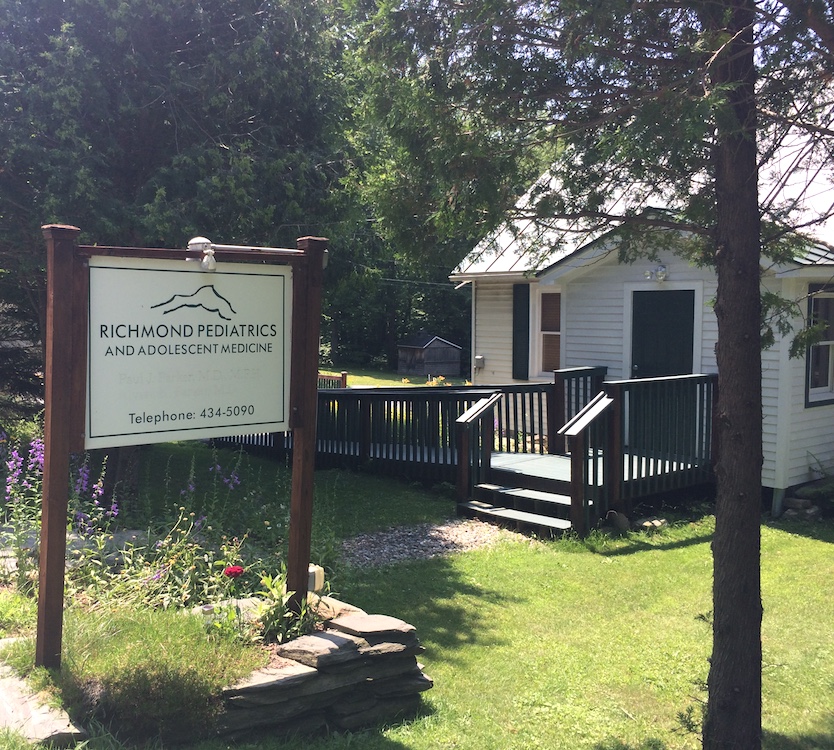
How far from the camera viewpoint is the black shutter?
13.1 metres

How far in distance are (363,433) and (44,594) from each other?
304 inches

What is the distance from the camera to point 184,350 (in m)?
4.27

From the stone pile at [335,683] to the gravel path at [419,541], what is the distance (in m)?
2.87

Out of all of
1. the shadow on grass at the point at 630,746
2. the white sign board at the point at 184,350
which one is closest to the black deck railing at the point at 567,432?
the shadow on grass at the point at 630,746

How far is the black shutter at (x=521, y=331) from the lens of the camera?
42.9ft

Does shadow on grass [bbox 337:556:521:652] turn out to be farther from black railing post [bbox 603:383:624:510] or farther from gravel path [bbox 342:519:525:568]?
black railing post [bbox 603:383:624:510]

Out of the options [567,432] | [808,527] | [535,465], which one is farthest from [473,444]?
[808,527]

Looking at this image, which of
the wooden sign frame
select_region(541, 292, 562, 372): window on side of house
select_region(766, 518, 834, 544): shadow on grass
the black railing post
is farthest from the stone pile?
select_region(541, 292, 562, 372): window on side of house

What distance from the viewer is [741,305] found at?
4016 millimetres

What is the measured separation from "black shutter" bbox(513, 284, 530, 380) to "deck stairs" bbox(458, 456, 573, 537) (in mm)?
3453

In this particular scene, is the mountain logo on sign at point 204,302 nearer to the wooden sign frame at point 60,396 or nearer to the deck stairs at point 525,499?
the wooden sign frame at point 60,396

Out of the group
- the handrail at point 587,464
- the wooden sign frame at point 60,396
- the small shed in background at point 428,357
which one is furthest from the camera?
the small shed in background at point 428,357

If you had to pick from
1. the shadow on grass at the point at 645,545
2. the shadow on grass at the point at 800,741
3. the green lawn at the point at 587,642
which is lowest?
the shadow on grass at the point at 800,741

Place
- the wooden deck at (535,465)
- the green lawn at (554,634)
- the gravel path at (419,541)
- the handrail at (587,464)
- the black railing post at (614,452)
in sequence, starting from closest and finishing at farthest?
the green lawn at (554,634), the gravel path at (419,541), the handrail at (587,464), the black railing post at (614,452), the wooden deck at (535,465)
